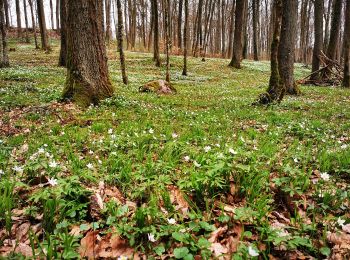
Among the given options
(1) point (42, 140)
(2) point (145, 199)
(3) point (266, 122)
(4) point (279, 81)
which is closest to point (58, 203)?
(2) point (145, 199)

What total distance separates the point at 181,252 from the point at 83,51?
7.72 meters

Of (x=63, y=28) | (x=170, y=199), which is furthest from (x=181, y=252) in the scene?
(x=63, y=28)

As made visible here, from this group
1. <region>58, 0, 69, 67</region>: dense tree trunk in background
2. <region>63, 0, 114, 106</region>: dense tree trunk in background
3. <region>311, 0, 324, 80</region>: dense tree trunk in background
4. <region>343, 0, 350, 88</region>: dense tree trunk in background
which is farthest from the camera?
<region>311, 0, 324, 80</region>: dense tree trunk in background

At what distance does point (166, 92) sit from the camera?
43.1 feet

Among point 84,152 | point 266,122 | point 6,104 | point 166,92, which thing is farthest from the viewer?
point 166,92

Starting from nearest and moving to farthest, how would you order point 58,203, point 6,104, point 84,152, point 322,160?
1. point 58,203
2. point 322,160
3. point 84,152
4. point 6,104

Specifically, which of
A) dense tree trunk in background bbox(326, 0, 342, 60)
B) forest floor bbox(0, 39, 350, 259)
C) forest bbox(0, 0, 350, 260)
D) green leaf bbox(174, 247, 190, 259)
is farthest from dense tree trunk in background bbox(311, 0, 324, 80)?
green leaf bbox(174, 247, 190, 259)

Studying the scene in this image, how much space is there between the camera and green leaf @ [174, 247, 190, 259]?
2.31 meters

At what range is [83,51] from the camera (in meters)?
8.73

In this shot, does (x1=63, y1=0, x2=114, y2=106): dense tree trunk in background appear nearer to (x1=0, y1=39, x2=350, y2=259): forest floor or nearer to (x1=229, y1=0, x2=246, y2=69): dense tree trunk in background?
(x1=0, y1=39, x2=350, y2=259): forest floor

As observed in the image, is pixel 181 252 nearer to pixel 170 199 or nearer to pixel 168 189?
pixel 170 199

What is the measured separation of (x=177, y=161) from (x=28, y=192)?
1974mm

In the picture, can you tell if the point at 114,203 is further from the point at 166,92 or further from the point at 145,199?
the point at 166,92

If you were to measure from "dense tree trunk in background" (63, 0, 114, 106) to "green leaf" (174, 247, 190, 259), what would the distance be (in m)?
6.90
